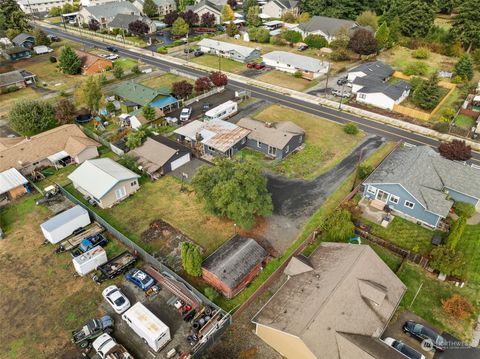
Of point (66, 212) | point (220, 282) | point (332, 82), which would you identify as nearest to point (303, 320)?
point (220, 282)

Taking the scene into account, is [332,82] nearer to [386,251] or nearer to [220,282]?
[386,251]

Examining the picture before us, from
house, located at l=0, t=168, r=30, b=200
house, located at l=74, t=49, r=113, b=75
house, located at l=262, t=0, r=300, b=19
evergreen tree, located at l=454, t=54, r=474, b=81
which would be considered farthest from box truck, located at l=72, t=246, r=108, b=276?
house, located at l=262, t=0, r=300, b=19

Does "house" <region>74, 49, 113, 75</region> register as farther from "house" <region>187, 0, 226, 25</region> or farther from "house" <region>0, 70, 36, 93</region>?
"house" <region>187, 0, 226, 25</region>

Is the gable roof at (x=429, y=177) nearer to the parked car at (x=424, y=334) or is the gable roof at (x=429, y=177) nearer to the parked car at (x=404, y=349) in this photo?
the parked car at (x=424, y=334)

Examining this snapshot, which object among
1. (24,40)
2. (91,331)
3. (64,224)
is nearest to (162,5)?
(24,40)

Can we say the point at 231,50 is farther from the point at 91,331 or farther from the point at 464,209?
the point at 91,331
